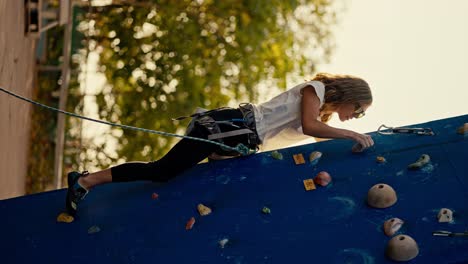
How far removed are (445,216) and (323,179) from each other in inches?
29.6

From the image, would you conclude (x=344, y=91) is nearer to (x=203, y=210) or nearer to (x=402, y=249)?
(x=203, y=210)

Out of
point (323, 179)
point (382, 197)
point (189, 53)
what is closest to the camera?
point (382, 197)

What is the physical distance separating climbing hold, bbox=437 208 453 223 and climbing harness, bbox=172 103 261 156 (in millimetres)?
1197

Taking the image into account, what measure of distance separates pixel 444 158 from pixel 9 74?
4.68 meters

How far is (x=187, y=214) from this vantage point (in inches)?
194

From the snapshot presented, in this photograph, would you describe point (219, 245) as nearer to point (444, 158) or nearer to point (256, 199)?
point (256, 199)

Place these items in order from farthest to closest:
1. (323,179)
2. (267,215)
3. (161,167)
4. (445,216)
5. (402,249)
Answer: (161,167), (323,179), (267,215), (445,216), (402,249)

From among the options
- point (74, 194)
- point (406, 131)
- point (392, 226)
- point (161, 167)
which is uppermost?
point (406, 131)

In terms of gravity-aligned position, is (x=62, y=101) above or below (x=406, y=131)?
above

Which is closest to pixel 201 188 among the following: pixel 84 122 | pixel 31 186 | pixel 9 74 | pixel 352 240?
pixel 352 240

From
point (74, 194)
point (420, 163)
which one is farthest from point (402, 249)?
point (74, 194)

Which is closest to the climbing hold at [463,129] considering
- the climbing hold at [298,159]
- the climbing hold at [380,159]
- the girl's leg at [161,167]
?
the climbing hold at [380,159]

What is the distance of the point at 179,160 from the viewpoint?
5117mm

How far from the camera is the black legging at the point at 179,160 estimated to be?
507 cm
